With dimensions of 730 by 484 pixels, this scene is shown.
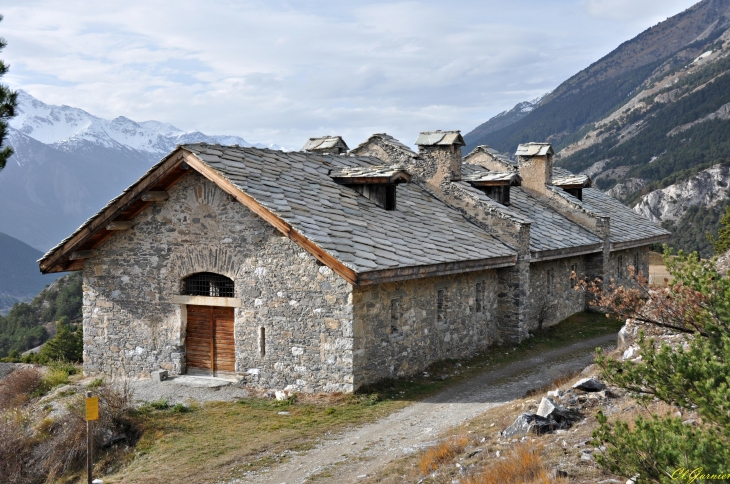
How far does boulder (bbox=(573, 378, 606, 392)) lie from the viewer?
10922 mm

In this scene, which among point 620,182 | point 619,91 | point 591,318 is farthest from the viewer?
point 619,91

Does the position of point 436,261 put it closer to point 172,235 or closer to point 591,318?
point 172,235

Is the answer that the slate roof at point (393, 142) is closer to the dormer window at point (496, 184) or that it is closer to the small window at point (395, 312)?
the dormer window at point (496, 184)

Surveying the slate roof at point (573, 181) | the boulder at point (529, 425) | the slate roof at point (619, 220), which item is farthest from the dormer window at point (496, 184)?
the boulder at point (529, 425)

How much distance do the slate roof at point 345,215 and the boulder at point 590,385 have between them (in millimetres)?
4175

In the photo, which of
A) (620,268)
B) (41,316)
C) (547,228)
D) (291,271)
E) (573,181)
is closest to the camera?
(291,271)

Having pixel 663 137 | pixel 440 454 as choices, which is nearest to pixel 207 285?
pixel 440 454

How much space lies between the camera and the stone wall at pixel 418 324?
13.6 meters

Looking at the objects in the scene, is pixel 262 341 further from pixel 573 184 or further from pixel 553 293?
pixel 573 184

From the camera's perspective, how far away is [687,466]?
16.1ft

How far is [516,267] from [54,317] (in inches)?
2608

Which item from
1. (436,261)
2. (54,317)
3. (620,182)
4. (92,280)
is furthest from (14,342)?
(620,182)

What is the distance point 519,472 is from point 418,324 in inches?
300

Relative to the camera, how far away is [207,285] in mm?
15273
